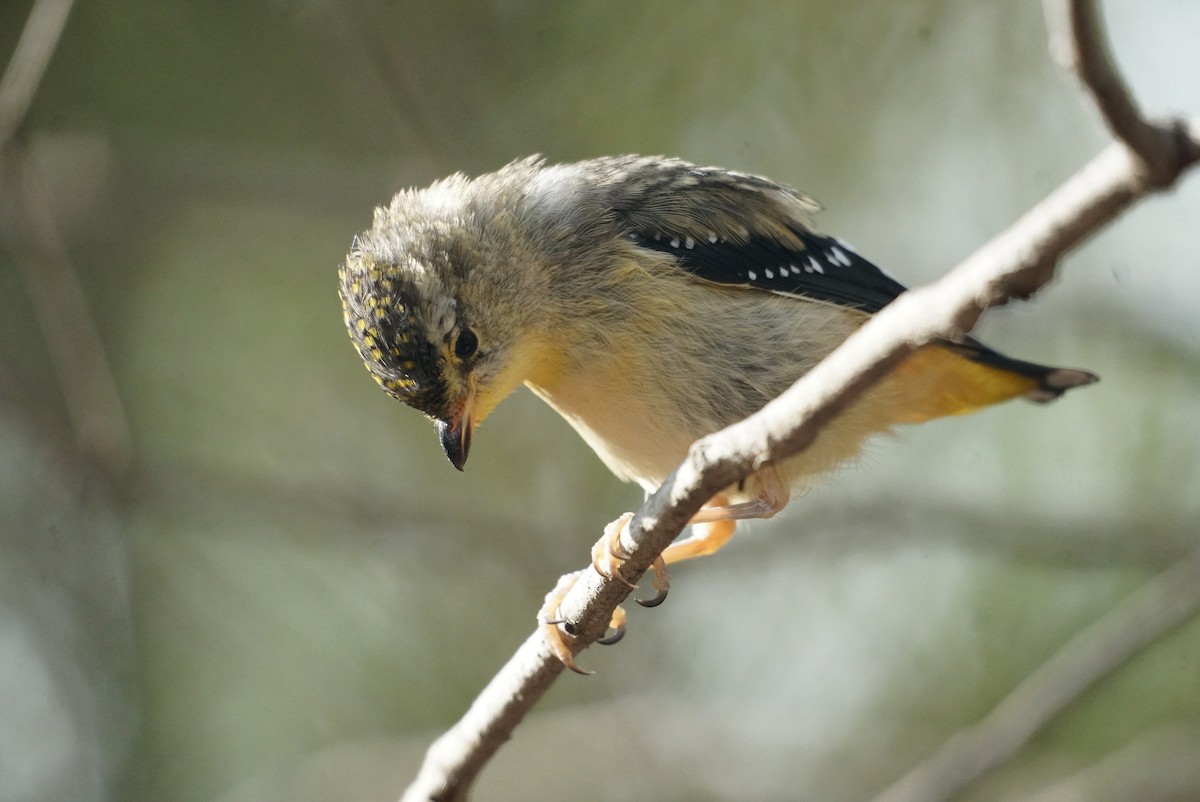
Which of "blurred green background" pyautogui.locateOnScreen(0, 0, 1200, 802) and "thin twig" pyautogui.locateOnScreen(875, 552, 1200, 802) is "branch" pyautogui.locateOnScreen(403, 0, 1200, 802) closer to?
"thin twig" pyautogui.locateOnScreen(875, 552, 1200, 802)

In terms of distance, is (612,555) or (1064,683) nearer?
(612,555)

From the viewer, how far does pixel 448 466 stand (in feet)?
23.6

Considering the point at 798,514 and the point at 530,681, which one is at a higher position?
the point at 798,514

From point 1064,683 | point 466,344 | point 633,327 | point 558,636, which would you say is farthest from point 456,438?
point 1064,683

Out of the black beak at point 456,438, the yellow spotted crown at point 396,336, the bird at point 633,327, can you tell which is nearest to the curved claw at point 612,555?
the bird at point 633,327

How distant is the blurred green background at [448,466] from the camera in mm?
5926

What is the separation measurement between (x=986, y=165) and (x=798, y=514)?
2047mm

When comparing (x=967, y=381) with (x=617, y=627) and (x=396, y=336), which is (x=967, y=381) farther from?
(x=396, y=336)

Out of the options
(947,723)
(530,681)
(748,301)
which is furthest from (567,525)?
(530,681)

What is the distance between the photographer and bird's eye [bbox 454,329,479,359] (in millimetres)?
3744

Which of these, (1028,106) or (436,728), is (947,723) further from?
(1028,106)

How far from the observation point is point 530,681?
329 centimetres

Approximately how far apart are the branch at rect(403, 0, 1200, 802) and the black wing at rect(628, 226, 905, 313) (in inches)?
51.7

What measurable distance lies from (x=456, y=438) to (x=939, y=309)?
216 cm
